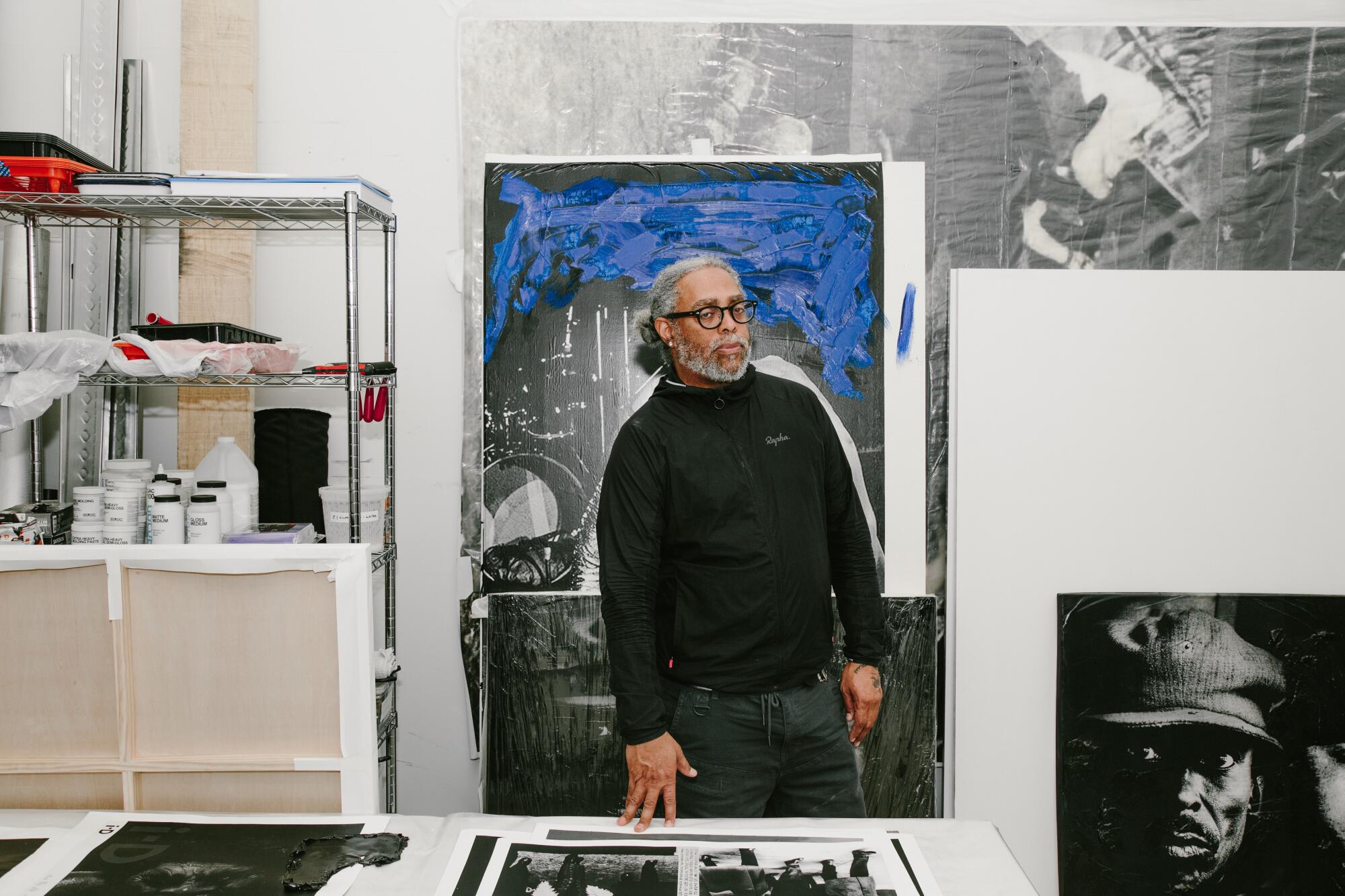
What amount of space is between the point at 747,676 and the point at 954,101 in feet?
5.41

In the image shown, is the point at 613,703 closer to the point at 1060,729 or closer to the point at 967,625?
the point at 967,625

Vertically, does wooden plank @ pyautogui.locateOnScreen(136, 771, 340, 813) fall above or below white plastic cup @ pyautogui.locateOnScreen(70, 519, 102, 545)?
below

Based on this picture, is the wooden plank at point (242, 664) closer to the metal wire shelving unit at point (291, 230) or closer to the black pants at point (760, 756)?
the metal wire shelving unit at point (291, 230)

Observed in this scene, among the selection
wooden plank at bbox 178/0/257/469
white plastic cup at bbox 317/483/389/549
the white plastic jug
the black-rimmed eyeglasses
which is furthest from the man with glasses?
wooden plank at bbox 178/0/257/469

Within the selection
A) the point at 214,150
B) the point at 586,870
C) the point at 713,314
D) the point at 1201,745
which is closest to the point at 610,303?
the point at 713,314

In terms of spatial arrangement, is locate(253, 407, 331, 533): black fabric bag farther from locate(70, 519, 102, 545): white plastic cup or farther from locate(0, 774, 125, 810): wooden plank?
locate(0, 774, 125, 810): wooden plank

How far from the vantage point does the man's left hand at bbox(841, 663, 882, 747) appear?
187 cm

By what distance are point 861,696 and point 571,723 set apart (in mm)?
812

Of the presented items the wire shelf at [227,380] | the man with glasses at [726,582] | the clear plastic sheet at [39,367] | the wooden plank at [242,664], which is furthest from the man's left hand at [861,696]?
the clear plastic sheet at [39,367]

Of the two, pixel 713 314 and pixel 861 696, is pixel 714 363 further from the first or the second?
pixel 861 696

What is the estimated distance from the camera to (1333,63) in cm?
244

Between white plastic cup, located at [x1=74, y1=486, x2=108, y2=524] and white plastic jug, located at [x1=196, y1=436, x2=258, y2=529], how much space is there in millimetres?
180

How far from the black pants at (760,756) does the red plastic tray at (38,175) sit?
156 cm

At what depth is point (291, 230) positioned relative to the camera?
237 cm
